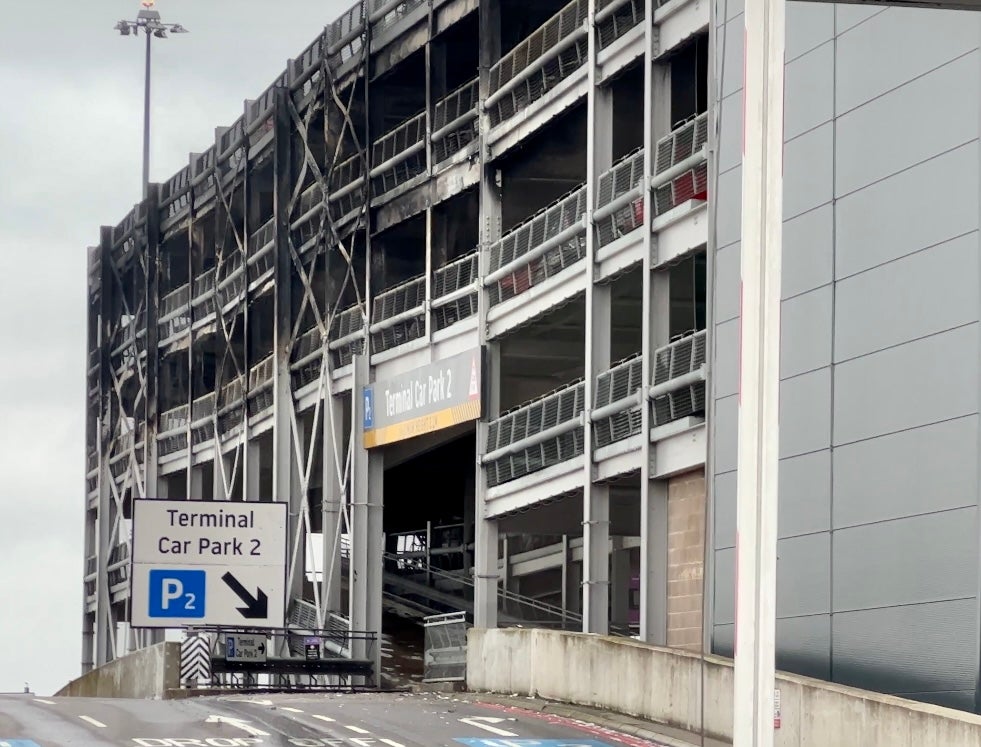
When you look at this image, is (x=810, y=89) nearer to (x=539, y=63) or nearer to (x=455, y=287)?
(x=539, y=63)

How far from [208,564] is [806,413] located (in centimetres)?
1455

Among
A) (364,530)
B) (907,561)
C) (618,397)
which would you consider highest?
(618,397)

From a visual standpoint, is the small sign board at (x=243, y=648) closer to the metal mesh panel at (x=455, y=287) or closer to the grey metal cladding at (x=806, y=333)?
the metal mesh panel at (x=455, y=287)

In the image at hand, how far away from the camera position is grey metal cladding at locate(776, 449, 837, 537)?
29.1 meters

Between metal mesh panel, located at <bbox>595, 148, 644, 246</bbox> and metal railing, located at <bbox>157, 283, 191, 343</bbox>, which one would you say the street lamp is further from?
metal mesh panel, located at <bbox>595, 148, 644, 246</bbox>

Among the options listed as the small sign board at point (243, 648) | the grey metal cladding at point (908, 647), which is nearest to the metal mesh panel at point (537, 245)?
the small sign board at point (243, 648)

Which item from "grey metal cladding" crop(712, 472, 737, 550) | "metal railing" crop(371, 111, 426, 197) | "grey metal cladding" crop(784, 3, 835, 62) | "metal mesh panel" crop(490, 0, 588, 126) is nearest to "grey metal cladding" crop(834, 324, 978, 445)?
"grey metal cladding" crop(712, 472, 737, 550)

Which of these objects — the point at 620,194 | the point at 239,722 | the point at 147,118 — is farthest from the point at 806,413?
the point at 147,118

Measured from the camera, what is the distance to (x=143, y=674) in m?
44.1

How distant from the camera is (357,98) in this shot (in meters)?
52.8

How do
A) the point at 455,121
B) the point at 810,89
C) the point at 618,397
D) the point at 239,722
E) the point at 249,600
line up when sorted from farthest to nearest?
the point at 455,121, the point at 618,397, the point at 249,600, the point at 810,89, the point at 239,722

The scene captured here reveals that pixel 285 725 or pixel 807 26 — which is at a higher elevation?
pixel 807 26

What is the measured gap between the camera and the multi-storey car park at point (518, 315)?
96.6ft

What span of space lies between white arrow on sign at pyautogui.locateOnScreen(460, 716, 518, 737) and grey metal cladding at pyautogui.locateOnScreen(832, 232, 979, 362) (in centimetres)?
744
